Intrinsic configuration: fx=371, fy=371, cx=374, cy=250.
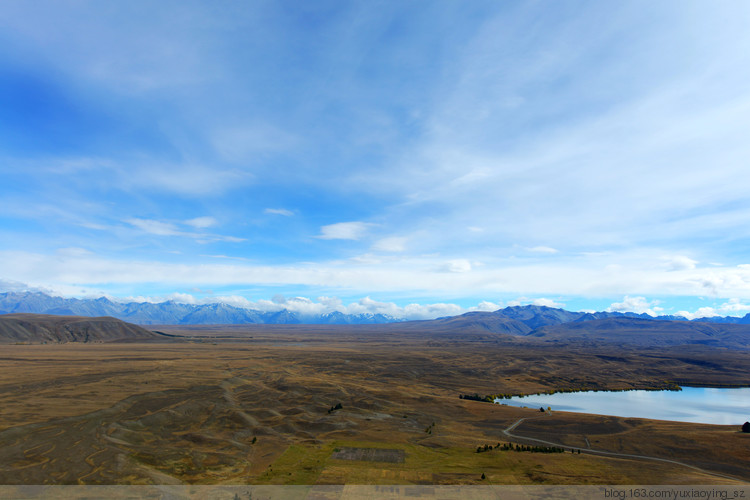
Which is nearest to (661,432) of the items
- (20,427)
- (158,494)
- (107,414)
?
(158,494)

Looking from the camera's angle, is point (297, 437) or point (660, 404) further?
point (660, 404)

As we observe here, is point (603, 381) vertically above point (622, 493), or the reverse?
point (622, 493)

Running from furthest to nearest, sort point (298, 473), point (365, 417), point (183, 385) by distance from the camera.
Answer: point (183, 385) < point (365, 417) < point (298, 473)

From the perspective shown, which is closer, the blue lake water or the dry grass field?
the dry grass field

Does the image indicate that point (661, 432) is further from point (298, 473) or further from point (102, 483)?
point (102, 483)

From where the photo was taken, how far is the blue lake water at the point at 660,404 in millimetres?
97438

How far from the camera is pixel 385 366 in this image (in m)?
172

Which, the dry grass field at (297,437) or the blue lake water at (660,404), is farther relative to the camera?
the blue lake water at (660,404)

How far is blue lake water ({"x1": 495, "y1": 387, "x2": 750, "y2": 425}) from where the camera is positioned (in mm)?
97438

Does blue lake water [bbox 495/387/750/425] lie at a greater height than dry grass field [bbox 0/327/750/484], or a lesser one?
lesser

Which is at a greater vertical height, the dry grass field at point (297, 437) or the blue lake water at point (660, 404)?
the dry grass field at point (297, 437)

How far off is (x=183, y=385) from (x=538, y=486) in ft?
296

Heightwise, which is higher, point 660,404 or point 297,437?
point 297,437

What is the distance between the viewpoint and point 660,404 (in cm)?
11519
